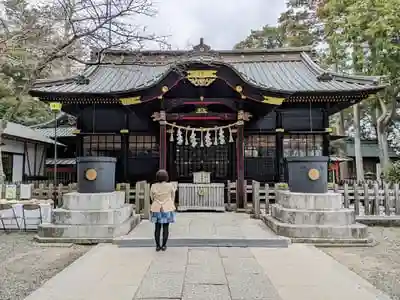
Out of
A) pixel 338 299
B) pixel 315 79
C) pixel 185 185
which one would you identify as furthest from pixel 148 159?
pixel 338 299

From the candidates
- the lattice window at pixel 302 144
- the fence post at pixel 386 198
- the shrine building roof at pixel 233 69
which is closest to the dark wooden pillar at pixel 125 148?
the shrine building roof at pixel 233 69

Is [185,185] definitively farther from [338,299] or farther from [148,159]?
[338,299]

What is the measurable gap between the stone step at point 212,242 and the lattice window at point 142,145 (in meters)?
6.18

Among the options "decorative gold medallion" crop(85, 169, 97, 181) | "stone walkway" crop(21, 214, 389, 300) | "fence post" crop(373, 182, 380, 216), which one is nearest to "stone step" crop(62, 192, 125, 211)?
"decorative gold medallion" crop(85, 169, 97, 181)

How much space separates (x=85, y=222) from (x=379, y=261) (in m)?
5.24

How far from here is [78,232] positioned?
688cm

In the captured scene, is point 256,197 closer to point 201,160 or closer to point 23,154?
point 201,160

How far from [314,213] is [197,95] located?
5.23m

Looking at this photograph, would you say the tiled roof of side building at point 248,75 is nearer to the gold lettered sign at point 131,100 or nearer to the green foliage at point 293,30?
the gold lettered sign at point 131,100

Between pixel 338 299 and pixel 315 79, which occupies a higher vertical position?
pixel 315 79

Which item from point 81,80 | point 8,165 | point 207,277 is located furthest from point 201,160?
point 8,165

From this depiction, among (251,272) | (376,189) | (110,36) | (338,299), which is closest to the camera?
(338,299)

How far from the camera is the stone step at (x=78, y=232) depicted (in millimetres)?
6824

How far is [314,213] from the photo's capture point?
6.95 metres
